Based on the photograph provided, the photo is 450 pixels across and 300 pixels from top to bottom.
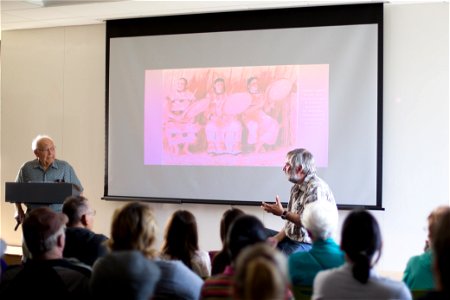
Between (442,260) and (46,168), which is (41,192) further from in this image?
(442,260)

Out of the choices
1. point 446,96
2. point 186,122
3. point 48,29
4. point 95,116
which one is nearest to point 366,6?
point 446,96

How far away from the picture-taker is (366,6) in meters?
5.42

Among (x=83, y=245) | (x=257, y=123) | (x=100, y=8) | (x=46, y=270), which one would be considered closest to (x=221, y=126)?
(x=257, y=123)

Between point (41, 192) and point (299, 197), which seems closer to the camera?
point (299, 197)

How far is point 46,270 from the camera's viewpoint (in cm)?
237

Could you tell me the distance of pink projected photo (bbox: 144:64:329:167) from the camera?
5.64 m

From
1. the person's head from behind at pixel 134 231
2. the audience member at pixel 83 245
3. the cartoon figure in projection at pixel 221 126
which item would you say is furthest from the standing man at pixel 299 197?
the cartoon figure in projection at pixel 221 126

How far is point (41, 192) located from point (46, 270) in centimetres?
219

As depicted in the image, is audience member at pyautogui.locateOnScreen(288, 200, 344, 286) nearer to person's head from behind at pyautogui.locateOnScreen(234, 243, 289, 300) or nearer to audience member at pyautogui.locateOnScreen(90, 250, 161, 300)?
audience member at pyautogui.locateOnScreen(90, 250, 161, 300)

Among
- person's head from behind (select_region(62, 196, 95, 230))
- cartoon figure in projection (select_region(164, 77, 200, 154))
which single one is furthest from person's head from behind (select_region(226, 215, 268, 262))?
cartoon figure in projection (select_region(164, 77, 200, 154))

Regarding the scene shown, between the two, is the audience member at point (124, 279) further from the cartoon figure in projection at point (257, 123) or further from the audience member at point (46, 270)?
the cartoon figure in projection at point (257, 123)

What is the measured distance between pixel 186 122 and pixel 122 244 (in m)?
3.65

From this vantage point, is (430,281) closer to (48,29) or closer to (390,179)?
(390,179)

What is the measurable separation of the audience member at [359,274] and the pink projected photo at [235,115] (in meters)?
3.29
